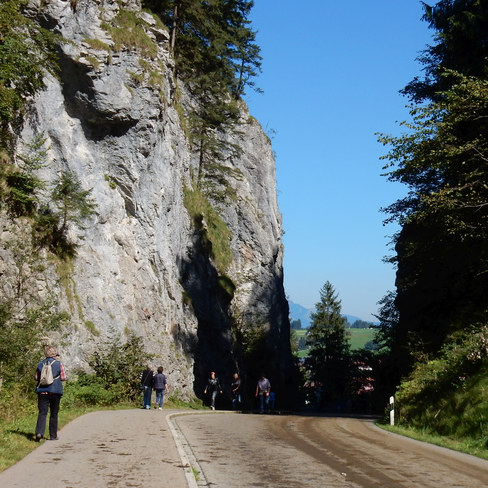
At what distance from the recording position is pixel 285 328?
58.9 meters

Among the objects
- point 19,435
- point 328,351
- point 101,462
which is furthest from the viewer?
point 328,351

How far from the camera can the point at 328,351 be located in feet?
232

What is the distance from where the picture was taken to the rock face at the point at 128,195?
25.0 m

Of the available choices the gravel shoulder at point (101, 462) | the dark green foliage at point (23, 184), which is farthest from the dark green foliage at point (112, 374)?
the gravel shoulder at point (101, 462)

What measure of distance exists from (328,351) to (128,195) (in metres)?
47.3

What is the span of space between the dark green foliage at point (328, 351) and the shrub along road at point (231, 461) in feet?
181

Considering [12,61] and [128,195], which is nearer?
[12,61]

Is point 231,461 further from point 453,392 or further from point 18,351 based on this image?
point 453,392

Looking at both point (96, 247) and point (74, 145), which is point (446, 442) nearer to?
point (96, 247)

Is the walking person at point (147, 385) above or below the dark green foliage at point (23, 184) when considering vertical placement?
below

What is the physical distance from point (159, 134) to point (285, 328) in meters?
32.6

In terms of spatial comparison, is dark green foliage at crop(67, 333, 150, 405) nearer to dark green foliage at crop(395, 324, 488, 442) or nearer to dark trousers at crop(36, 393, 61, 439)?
dark trousers at crop(36, 393, 61, 439)

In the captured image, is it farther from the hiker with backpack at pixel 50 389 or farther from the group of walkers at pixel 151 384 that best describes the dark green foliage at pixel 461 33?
the hiker with backpack at pixel 50 389

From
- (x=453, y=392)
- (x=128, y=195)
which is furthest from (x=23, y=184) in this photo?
(x=453, y=392)
